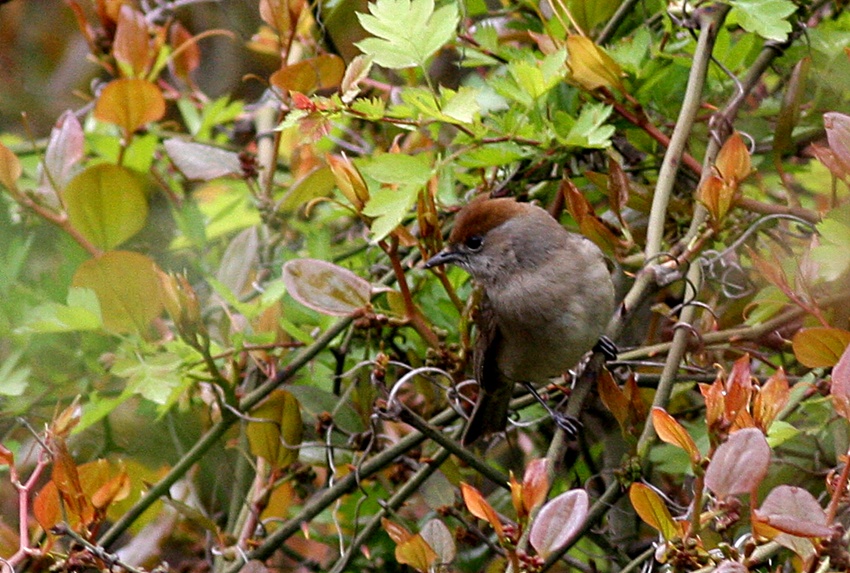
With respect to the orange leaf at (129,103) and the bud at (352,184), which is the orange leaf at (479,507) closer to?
the bud at (352,184)

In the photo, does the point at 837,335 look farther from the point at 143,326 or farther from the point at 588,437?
the point at 143,326

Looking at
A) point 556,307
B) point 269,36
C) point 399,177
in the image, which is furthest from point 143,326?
point 269,36

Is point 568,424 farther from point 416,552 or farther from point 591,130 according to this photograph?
point 591,130

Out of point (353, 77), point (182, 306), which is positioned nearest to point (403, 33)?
point (353, 77)

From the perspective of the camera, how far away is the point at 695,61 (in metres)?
Answer: 2.08

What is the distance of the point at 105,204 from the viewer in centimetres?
244

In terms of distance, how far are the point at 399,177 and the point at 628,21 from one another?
848 mm

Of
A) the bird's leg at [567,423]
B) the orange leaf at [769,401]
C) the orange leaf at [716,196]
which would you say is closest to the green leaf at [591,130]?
the orange leaf at [716,196]

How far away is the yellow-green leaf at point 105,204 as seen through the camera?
2424 mm

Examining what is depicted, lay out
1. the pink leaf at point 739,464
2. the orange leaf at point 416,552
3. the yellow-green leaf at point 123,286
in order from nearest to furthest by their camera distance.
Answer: the pink leaf at point 739,464, the orange leaf at point 416,552, the yellow-green leaf at point 123,286

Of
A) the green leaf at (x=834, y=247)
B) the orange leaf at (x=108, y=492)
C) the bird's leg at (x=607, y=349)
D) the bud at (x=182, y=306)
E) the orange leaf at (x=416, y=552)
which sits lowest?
the orange leaf at (x=416, y=552)

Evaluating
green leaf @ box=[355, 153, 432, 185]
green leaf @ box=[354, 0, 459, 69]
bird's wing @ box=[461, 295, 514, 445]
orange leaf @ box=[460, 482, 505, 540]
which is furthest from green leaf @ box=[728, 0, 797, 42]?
orange leaf @ box=[460, 482, 505, 540]

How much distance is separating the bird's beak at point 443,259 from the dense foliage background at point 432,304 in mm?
41

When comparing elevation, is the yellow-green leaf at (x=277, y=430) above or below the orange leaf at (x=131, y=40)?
below
